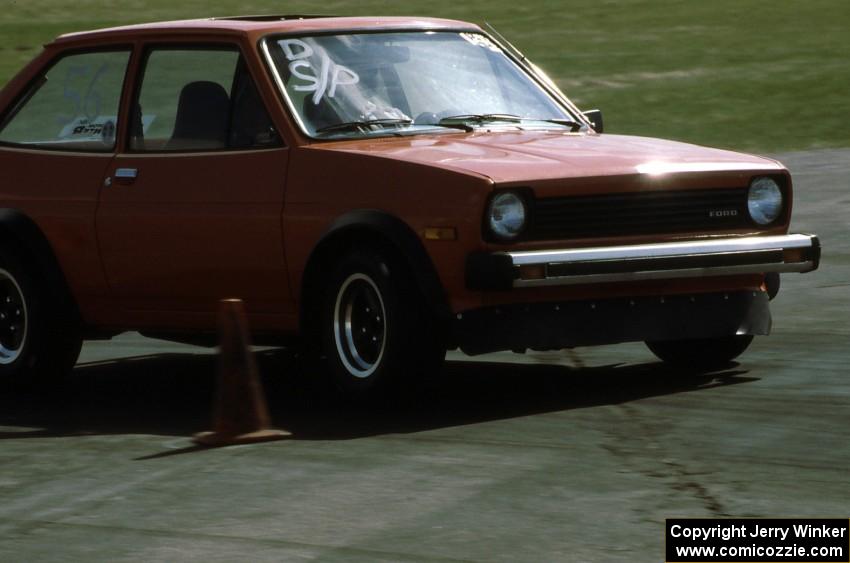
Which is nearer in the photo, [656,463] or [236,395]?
[656,463]

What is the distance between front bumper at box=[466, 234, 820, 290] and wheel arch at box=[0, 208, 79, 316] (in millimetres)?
2544

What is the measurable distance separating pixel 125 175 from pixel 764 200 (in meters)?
2.94

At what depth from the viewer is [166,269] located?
8.92 m

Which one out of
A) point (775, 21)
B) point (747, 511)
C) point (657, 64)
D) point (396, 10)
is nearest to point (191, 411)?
point (747, 511)

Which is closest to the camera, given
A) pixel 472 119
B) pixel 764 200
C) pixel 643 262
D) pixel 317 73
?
pixel 643 262

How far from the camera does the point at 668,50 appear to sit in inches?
1373

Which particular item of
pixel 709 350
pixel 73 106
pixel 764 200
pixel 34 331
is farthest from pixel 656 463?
pixel 73 106

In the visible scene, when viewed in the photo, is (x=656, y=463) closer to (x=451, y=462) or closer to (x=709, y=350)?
(x=451, y=462)

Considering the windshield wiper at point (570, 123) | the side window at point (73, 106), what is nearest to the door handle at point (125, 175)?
the side window at point (73, 106)

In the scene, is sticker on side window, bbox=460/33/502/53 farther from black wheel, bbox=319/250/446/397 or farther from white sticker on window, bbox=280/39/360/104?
black wheel, bbox=319/250/446/397

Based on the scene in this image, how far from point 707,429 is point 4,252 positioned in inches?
150

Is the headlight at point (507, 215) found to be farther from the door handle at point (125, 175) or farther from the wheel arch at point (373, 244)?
the door handle at point (125, 175)

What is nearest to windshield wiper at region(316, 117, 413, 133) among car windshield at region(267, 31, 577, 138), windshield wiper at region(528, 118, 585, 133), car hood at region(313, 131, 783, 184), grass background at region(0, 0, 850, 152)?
car windshield at region(267, 31, 577, 138)

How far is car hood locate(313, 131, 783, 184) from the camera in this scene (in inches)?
313
